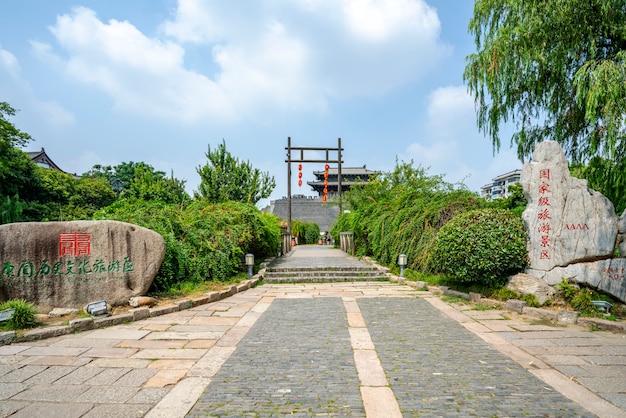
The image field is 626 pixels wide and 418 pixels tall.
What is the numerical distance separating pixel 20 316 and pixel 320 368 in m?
4.10

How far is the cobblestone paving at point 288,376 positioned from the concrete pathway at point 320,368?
0.05 feet

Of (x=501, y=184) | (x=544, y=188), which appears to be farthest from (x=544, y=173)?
(x=501, y=184)

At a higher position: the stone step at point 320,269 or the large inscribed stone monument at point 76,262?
the large inscribed stone monument at point 76,262

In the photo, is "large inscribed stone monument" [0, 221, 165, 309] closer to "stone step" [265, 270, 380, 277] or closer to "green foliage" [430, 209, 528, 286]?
"stone step" [265, 270, 380, 277]

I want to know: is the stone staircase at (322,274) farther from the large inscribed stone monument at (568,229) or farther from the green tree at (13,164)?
the green tree at (13,164)

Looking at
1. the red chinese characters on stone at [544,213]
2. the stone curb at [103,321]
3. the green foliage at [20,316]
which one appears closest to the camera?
the stone curb at [103,321]

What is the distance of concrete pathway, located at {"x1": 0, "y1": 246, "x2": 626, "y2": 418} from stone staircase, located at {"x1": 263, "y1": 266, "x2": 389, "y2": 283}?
395 cm

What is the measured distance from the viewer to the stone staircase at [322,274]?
999 cm

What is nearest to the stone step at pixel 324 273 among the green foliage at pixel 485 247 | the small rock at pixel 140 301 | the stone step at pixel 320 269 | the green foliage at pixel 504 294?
the stone step at pixel 320 269

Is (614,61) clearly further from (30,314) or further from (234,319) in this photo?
(30,314)

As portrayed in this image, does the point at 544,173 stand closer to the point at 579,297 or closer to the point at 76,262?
the point at 579,297

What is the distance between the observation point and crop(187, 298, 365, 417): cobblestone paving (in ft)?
9.41

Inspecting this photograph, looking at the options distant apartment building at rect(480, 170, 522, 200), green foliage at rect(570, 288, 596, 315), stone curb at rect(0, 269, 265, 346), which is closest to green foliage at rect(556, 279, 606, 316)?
green foliage at rect(570, 288, 596, 315)

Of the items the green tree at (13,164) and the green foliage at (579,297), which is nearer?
the green foliage at (579,297)
